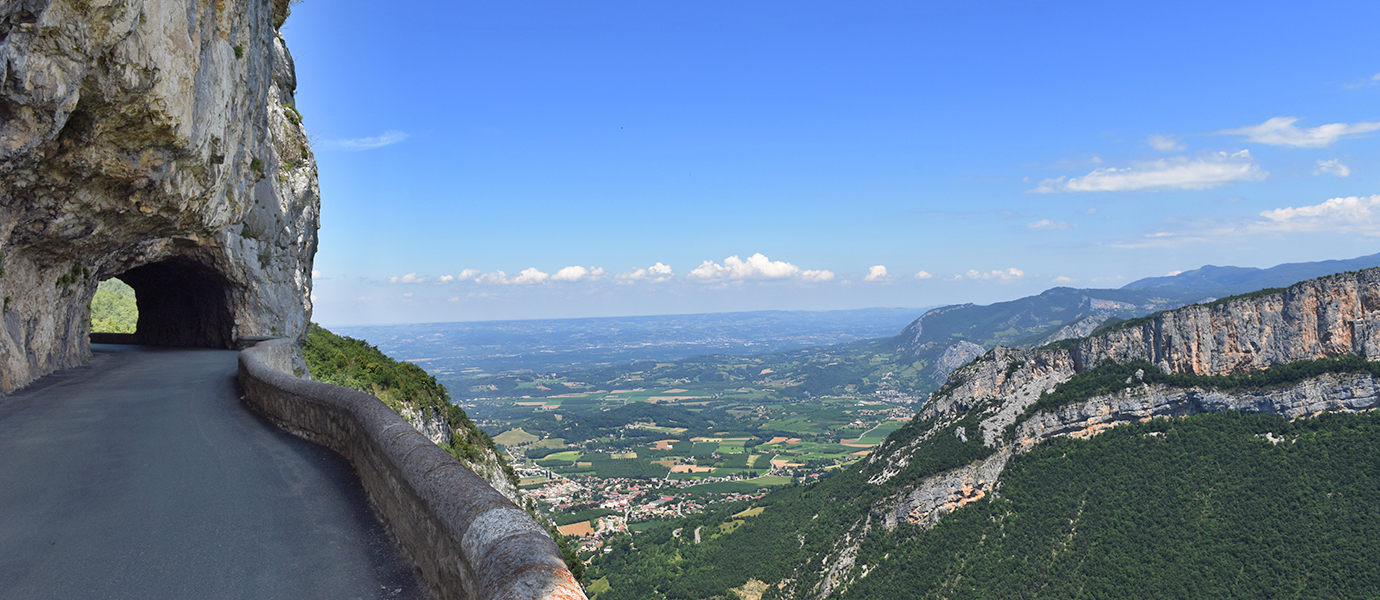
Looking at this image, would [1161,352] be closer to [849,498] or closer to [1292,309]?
[1292,309]

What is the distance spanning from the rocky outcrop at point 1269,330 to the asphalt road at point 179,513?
11007 cm

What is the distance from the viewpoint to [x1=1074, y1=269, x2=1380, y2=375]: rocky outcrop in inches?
3253

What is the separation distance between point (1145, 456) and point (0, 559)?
97.1 meters

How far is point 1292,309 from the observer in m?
87.6

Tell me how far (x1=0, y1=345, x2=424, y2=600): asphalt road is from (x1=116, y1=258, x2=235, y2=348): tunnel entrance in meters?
16.9

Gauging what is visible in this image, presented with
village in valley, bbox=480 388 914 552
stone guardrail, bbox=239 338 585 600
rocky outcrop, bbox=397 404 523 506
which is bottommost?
village in valley, bbox=480 388 914 552

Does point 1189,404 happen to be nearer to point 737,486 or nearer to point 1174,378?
point 1174,378

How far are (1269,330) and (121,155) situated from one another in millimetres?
118331

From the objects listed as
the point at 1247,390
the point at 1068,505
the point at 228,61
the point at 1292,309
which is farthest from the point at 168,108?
the point at 1292,309

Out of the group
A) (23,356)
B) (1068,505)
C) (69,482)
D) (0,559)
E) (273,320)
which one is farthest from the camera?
(1068,505)

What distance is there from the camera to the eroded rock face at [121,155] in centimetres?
1046

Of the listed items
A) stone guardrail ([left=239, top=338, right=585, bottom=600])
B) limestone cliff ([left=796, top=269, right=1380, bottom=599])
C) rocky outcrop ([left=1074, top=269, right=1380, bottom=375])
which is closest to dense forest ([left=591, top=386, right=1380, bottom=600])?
limestone cliff ([left=796, top=269, right=1380, bottom=599])

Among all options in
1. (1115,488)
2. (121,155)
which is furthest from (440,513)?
(1115,488)

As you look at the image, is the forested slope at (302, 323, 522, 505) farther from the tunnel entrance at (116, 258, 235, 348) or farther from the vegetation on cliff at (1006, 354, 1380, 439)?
the vegetation on cliff at (1006, 354, 1380, 439)
